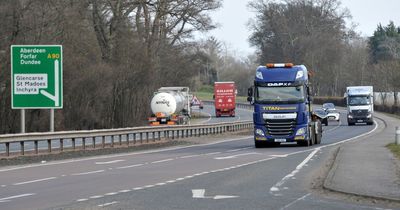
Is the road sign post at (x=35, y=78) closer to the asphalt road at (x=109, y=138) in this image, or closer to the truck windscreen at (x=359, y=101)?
the asphalt road at (x=109, y=138)

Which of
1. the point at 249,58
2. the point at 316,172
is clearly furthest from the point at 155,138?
the point at 249,58

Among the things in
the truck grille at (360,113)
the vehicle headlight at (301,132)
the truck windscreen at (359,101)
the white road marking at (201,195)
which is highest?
the truck windscreen at (359,101)

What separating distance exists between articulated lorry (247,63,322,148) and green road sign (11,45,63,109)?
8071mm

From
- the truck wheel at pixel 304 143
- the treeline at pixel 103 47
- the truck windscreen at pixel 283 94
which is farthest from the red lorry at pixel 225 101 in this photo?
the truck windscreen at pixel 283 94

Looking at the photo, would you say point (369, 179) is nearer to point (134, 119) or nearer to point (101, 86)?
point (101, 86)

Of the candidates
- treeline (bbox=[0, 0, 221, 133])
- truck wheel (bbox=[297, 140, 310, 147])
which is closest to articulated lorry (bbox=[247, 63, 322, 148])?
truck wheel (bbox=[297, 140, 310, 147])

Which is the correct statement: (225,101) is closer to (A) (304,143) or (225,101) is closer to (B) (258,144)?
(A) (304,143)

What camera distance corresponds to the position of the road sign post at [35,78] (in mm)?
31719

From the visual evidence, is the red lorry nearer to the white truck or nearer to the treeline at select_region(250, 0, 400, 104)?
the treeline at select_region(250, 0, 400, 104)

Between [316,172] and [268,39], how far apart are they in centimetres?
9066

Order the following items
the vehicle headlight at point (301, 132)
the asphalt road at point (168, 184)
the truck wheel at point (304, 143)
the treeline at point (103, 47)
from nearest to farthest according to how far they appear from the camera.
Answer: the asphalt road at point (168, 184) < the vehicle headlight at point (301, 132) < the truck wheel at point (304, 143) < the treeline at point (103, 47)

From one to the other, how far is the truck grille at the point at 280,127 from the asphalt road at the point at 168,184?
22.4 feet

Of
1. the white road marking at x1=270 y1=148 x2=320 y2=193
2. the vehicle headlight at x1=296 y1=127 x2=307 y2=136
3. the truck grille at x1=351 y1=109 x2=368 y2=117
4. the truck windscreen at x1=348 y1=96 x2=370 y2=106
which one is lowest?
the white road marking at x1=270 y1=148 x2=320 y2=193

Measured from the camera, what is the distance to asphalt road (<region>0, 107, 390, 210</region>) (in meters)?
14.0
